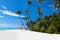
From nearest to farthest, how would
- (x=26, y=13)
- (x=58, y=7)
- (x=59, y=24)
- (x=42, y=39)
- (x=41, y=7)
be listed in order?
(x=42, y=39)
(x=59, y=24)
(x=58, y=7)
(x=41, y=7)
(x=26, y=13)

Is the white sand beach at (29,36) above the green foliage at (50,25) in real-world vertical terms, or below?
above

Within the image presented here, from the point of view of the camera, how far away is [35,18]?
64.0ft

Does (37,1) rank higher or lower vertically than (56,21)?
higher

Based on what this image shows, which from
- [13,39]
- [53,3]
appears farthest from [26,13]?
[13,39]

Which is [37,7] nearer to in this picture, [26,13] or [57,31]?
[26,13]

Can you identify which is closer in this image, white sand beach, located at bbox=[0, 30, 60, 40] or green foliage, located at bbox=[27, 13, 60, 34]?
white sand beach, located at bbox=[0, 30, 60, 40]

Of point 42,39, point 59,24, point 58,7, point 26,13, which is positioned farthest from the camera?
point 26,13

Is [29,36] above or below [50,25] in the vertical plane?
above

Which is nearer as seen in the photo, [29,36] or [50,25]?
[29,36]

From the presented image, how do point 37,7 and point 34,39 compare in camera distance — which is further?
point 37,7

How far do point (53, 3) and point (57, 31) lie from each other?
5423 mm

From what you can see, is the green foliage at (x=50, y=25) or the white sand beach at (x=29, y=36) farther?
the green foliage at (x=50, y=25)

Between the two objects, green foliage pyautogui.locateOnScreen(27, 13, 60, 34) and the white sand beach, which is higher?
the white sand beach

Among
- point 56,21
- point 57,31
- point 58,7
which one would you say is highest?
point 58,7
